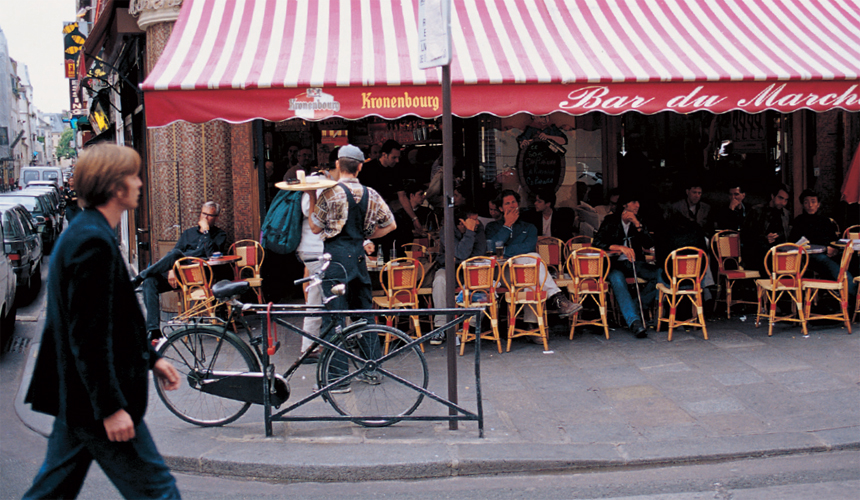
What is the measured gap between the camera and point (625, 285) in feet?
25.8

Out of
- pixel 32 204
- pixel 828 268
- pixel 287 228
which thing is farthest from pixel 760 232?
pixel 32 204

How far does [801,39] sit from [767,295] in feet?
9.34

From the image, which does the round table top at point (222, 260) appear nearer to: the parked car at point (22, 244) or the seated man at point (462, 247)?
the seated man at point (462, 247)

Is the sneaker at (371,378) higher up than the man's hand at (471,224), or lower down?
lower down

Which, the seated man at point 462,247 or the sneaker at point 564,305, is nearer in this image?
the seated man at point 462,247

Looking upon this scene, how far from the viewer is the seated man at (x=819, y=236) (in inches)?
315

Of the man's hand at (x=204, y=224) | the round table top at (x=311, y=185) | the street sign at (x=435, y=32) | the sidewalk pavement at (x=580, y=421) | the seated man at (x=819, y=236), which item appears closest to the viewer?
the sidewalk pavement at (x=580, y=421)

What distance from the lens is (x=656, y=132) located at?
434 inches

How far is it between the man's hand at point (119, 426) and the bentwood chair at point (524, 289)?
491 cm

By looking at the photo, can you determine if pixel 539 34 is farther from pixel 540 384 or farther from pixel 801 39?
pixel 540 384

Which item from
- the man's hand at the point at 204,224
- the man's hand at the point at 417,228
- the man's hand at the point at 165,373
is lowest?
the man's hand at the point at 165,373

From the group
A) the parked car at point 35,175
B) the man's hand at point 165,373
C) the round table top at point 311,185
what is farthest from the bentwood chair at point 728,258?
the parked car at point 35,175

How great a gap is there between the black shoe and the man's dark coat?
19.2 ft

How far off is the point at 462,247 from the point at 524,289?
2.42ft
